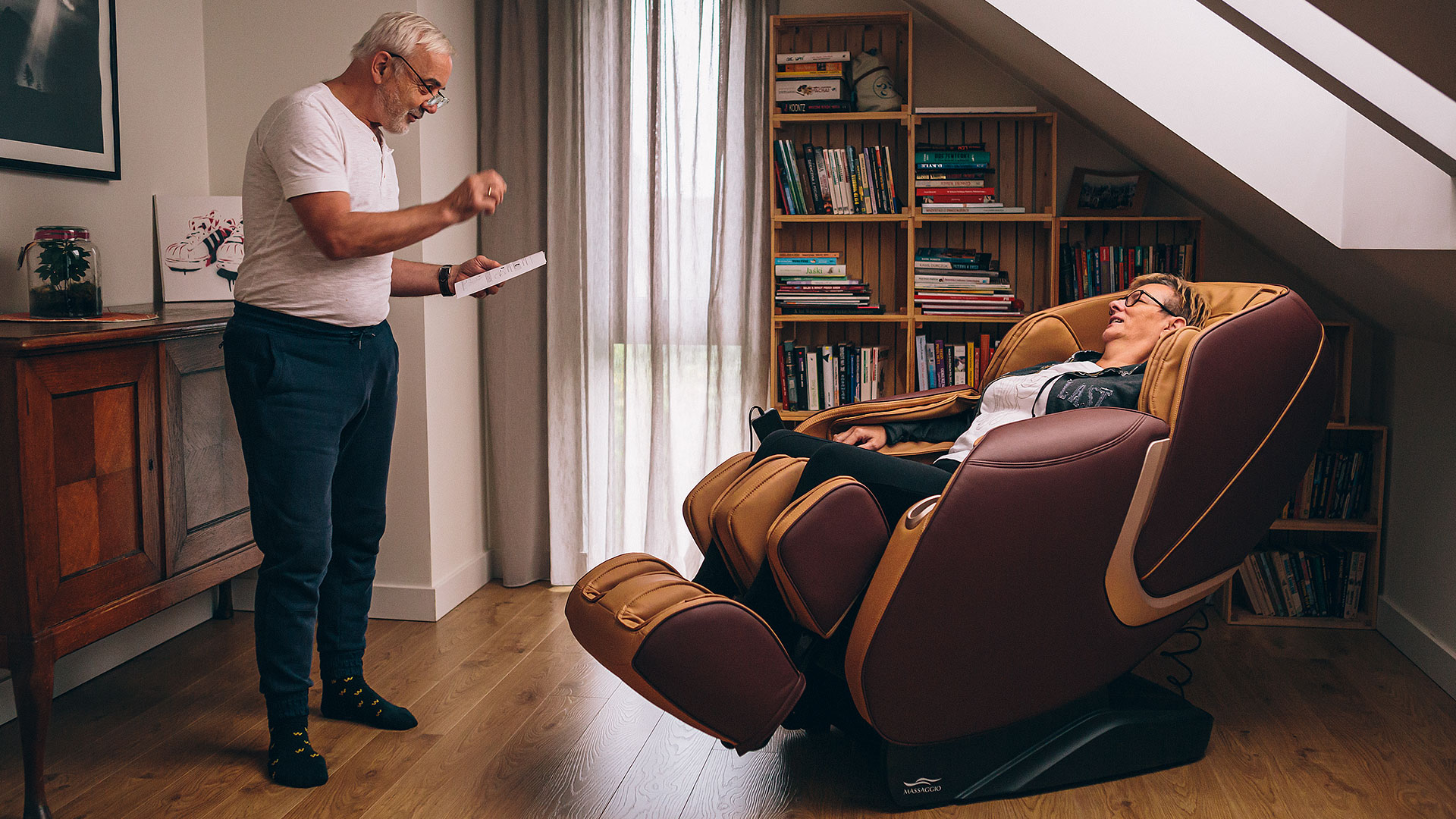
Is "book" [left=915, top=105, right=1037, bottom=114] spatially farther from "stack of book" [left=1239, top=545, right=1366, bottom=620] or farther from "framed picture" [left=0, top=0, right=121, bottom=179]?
"framed picture" [left=0, top=0, right=121, bottom=179]

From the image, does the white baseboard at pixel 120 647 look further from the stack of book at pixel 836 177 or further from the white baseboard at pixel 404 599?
the stack of book at pixel 836 177

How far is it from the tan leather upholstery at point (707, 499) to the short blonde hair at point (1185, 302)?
1095 millimetres

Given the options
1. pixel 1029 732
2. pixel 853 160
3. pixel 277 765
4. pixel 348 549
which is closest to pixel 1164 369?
pixel 1029 732

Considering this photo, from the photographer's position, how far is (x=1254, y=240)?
122 inches

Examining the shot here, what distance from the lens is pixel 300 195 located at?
1.87 metres

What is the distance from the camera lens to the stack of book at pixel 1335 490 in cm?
295

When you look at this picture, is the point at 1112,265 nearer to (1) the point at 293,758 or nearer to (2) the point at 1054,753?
(2) the point at 1054,753

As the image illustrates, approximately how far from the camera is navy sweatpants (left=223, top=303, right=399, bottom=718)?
6.34ft

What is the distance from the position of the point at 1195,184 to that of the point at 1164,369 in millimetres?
1230

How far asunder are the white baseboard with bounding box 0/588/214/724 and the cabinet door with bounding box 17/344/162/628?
0.50 meters

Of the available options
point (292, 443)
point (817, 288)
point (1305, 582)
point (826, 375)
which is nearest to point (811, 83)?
point (817, 288)

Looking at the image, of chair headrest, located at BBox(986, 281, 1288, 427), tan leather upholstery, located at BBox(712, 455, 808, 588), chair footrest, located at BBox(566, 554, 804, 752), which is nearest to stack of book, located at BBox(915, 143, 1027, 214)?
chair headrest, located at BBox(986, 281, 1288, 427)

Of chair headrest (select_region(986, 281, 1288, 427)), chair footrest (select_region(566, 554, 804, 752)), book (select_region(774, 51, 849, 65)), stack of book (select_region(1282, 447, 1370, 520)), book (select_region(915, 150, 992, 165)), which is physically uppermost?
book (select_region(774, 51, 849, 65))

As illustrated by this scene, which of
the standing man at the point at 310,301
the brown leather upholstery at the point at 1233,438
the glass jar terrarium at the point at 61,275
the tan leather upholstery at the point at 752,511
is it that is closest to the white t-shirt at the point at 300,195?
the standing man at the point at 310,301
